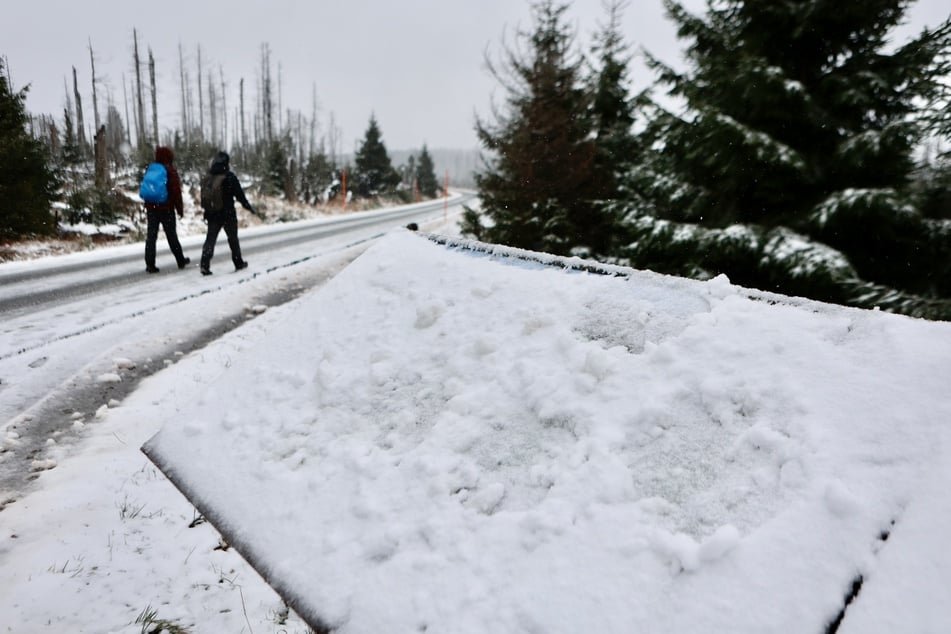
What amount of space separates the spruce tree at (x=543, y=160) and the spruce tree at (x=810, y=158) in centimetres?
240

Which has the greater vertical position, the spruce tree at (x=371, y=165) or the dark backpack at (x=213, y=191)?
the spruce tree at (x=371, y=165)

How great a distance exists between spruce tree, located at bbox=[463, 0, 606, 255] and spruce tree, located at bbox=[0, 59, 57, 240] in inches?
399

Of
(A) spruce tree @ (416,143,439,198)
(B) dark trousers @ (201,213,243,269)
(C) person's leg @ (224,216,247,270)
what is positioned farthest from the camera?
(A) spruce tree @ (416,143,439,198)

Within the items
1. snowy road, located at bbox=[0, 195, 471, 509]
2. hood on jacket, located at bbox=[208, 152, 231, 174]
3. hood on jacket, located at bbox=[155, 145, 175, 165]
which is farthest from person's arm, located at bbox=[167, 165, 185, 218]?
snowy road, located at bbox=[0, 195, 471, 509]

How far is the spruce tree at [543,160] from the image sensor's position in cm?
885

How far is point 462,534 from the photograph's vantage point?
150cm

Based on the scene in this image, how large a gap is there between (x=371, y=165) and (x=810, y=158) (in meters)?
36.6

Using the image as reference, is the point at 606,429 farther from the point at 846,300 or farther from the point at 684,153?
the point at 684,153

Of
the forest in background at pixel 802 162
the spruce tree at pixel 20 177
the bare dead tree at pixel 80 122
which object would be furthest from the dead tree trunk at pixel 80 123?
the forest in background at pixel 802 162

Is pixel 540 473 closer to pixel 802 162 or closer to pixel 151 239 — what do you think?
pixel 802 162

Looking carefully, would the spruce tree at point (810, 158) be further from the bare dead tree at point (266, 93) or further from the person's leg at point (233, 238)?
the bare dead tree at point (266, 93)

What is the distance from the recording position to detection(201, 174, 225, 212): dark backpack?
316 inches

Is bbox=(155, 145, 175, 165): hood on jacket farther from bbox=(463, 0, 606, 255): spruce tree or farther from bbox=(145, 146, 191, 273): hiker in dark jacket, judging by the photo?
bbox=(463, 0, 606, 255): spruce tree

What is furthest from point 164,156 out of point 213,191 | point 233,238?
point 233,238
